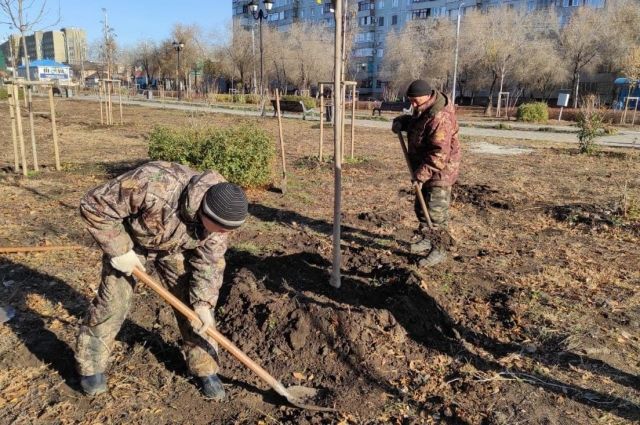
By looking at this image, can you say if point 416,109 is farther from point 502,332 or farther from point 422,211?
point 502,332

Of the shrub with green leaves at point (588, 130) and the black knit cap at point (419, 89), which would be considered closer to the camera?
the black knit cap at point (419, 89)

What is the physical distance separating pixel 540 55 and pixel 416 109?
36.8 metres

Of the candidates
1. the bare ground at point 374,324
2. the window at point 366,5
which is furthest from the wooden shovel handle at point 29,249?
the window at point 366,5

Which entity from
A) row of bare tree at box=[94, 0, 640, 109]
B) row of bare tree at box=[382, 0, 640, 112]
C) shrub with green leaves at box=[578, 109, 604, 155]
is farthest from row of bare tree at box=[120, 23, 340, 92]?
shrub with green leaves at box=[578, 109, 604, 155]

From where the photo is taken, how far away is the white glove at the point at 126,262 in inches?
95.0

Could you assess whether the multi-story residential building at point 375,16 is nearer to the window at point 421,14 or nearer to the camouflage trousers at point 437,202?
the window at point 421,14

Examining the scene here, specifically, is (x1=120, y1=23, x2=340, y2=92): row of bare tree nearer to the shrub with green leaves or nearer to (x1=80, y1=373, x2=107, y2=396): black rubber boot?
the shrub with green leaves

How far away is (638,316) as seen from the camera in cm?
377

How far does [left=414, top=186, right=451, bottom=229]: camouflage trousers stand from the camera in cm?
491

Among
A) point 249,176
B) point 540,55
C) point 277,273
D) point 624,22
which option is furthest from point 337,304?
point 624,22

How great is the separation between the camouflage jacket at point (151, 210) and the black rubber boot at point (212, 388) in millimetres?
801

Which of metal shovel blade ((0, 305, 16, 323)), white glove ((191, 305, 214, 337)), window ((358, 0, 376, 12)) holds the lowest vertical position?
metal shovel blade ((0, 305, 16, 323))

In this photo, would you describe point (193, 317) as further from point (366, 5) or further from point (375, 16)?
point (366, 5)

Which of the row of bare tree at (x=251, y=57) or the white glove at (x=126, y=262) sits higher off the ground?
the row of bare tree at (x=251, y=57)
